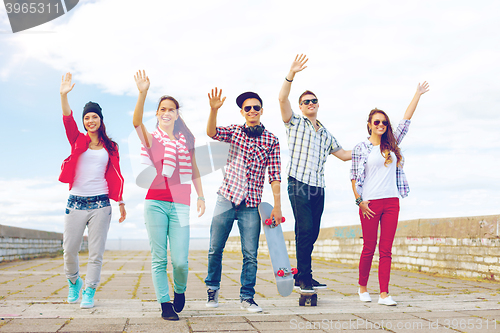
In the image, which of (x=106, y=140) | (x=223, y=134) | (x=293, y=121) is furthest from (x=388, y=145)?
(x=106, y=140)

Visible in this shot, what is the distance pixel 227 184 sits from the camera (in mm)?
3994

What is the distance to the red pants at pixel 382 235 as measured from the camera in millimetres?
4477

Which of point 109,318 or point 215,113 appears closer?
point 109,318

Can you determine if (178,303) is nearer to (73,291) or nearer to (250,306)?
(250,306)

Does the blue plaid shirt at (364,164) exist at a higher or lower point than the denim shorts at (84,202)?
higher

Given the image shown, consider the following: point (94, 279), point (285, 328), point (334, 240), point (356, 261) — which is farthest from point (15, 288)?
point (334, 240)

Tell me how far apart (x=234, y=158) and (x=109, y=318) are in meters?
1.83

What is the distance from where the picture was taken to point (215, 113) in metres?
3.82

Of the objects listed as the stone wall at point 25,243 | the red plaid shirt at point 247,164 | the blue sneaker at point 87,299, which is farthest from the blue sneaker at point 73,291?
the stone wall at point 25,243

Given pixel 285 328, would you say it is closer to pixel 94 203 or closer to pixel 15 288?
pixel 94 203

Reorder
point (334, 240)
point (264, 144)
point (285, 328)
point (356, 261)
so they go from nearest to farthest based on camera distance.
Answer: point (285, 328)
point (264, 144)
point (356, 261)
point (334, 240)

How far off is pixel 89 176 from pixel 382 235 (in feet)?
10.6

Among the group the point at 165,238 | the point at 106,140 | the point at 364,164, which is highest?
the point at 106,140

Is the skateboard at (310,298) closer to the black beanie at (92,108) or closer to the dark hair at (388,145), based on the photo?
the dark hair at (388,145)
